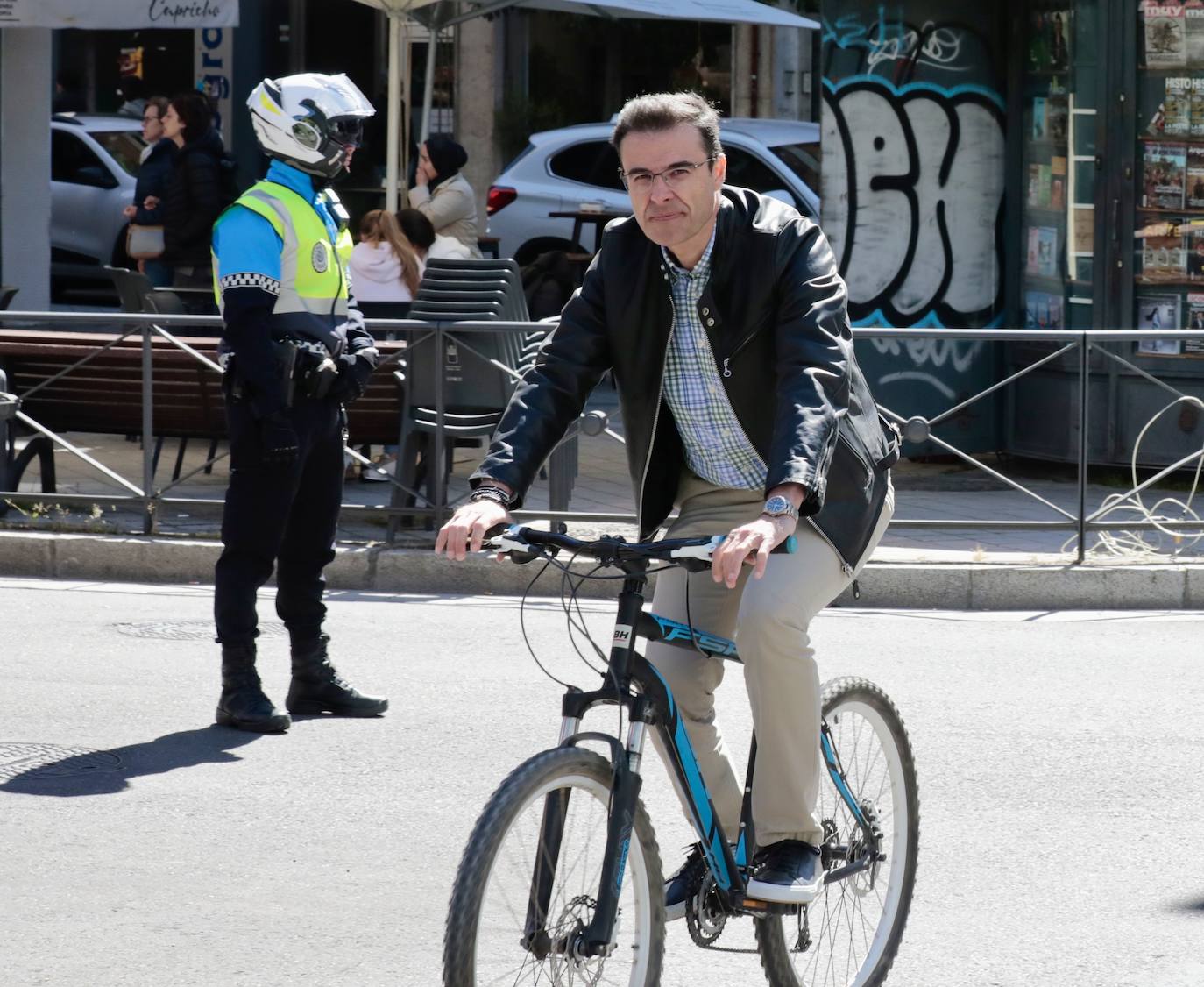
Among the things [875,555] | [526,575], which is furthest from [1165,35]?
[526,575]

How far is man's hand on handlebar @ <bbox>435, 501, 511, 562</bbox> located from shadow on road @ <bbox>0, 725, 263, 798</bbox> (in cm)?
275

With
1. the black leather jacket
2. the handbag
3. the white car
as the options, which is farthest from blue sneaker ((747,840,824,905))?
the white car

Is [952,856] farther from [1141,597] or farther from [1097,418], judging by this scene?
[1097,418]

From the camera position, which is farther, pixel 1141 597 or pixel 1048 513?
pixel 1048 513

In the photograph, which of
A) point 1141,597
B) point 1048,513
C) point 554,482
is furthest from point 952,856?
point 1048,513

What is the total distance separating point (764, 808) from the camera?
3910 mm

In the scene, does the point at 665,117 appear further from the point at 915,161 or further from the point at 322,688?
the point at 915,161

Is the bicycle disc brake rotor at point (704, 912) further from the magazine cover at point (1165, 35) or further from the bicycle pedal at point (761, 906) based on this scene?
the magazine cover at point (1165, 35)

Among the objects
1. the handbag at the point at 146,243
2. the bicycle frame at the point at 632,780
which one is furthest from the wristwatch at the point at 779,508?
the handbag at the point at 146,243

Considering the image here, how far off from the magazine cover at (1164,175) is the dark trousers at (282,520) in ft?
19.4

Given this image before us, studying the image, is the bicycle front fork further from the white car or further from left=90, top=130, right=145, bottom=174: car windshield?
left=90, top=130, right=145, bottom=174: car windshield

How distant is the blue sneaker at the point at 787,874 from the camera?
3.85 m

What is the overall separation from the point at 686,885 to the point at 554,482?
567 centimetres

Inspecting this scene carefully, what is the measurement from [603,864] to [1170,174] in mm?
8465
